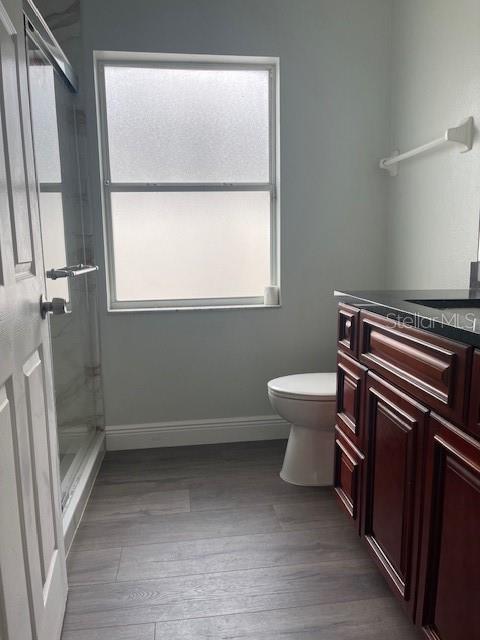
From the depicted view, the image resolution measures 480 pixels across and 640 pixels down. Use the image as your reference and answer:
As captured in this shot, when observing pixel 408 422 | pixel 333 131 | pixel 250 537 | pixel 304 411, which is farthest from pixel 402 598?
pixel 333 131

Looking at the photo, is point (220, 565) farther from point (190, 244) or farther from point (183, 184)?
point (183, 184)

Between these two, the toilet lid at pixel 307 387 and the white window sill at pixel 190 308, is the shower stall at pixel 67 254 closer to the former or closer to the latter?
the white window sill at pixel 190 308

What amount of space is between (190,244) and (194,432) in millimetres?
999

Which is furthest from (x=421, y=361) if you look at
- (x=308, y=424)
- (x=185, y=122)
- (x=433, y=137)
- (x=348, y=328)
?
(x=185, y=122)

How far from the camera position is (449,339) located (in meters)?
0.96

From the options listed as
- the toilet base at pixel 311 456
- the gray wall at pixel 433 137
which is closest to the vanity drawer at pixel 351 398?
the toilet base at pixel 311 456

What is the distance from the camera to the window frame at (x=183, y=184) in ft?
7.55

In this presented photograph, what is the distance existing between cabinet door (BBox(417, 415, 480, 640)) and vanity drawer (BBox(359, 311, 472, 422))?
55 mm

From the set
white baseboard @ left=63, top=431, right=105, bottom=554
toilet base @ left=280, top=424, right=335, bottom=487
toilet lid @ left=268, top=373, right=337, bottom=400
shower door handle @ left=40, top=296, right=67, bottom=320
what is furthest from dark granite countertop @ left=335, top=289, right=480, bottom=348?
white baseboard @ left=63, top=431, right=105, bottom=554

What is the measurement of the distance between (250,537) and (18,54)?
164 cm

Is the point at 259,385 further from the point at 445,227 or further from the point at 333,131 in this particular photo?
the point at 333,131

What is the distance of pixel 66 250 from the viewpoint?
196cm

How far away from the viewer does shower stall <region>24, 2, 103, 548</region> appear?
1.64 metres

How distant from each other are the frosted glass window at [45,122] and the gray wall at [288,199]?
1.49 feet
